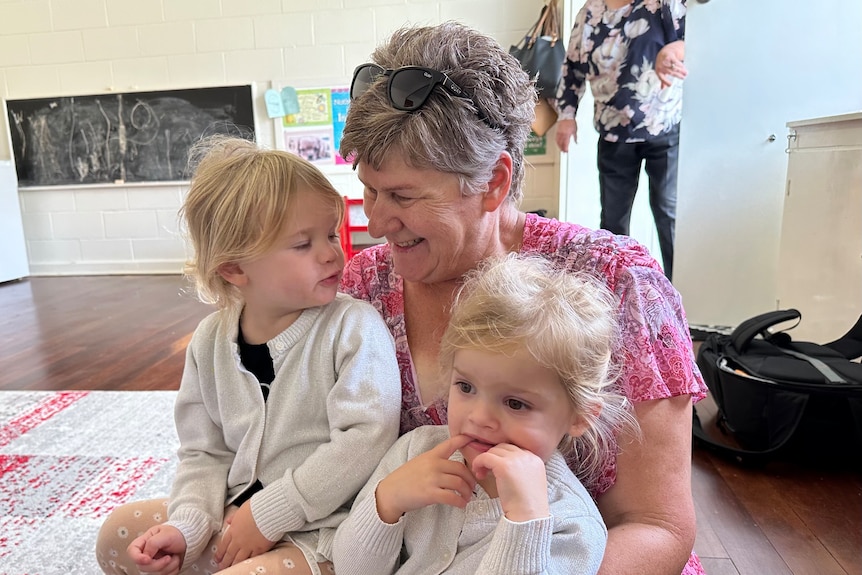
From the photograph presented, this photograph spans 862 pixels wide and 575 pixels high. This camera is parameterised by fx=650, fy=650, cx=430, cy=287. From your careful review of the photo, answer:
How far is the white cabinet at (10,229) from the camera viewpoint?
5.22 metres

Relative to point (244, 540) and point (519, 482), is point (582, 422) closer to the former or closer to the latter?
point (519, 482)

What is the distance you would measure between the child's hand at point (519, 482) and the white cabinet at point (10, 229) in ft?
18.8

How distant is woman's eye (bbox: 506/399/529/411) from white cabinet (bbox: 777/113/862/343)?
6.45ft

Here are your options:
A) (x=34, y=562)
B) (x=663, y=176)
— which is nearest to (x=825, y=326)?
(x=663, y=176)

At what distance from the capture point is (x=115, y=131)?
5238 mm

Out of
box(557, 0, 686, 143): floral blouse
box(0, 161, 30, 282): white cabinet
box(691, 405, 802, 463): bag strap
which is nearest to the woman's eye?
box(691, 405, 802, 463): bag strap

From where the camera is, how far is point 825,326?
240 centimetres

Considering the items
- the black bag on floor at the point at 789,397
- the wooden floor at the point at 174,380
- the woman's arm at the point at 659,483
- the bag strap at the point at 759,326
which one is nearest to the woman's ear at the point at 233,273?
the woman's arm at the point at 659,483

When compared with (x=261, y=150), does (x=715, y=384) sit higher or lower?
lower

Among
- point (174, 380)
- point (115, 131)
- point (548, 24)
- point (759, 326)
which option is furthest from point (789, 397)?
point (115, 131)

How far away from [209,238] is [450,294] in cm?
39

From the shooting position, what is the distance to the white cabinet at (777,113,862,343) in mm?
2250

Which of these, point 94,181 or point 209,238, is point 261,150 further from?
point 94,181

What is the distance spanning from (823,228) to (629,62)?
3.35ft
